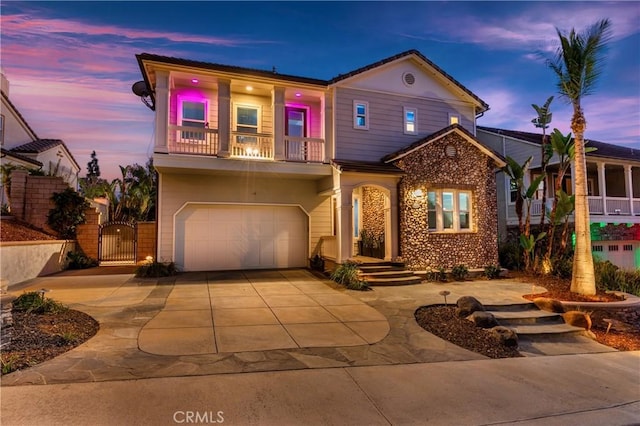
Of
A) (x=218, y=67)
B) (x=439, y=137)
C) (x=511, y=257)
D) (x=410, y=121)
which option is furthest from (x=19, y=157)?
(x=511, y=257)

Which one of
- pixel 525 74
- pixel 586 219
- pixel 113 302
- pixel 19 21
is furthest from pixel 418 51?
pixel 113 302

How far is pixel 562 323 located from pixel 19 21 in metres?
13.1

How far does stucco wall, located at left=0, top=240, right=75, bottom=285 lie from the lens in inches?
382

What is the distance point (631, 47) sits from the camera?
963 cm

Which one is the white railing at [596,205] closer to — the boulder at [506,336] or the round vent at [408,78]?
the round vent at [408,78]

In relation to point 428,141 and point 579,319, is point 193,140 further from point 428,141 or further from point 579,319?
point 579,319

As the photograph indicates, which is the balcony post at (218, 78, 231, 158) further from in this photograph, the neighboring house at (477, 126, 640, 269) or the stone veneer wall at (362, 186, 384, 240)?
the neighboring house at (477, 126, 640, 269)

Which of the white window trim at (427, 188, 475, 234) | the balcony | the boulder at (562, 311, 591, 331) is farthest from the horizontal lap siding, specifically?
the boulder at (562, 311, 591, 331)

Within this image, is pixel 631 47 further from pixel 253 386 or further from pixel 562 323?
pixel 253 386

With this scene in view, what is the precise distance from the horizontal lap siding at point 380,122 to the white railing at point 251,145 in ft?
8.32

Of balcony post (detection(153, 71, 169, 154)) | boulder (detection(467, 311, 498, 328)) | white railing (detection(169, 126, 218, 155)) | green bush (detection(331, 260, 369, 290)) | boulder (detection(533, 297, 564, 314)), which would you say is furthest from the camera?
white railing (detection(169, 126, 218, 155))

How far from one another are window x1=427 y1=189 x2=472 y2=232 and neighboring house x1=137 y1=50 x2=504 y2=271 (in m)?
0.05

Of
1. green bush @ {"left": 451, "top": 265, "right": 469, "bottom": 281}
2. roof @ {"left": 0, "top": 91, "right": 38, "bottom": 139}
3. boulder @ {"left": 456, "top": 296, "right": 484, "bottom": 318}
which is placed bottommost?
boulder @ {"left": 456, "top": 296, "right": 484, "bottom": 318}

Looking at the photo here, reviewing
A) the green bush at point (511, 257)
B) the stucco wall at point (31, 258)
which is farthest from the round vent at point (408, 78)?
the stucco wall at point (31, 258)
